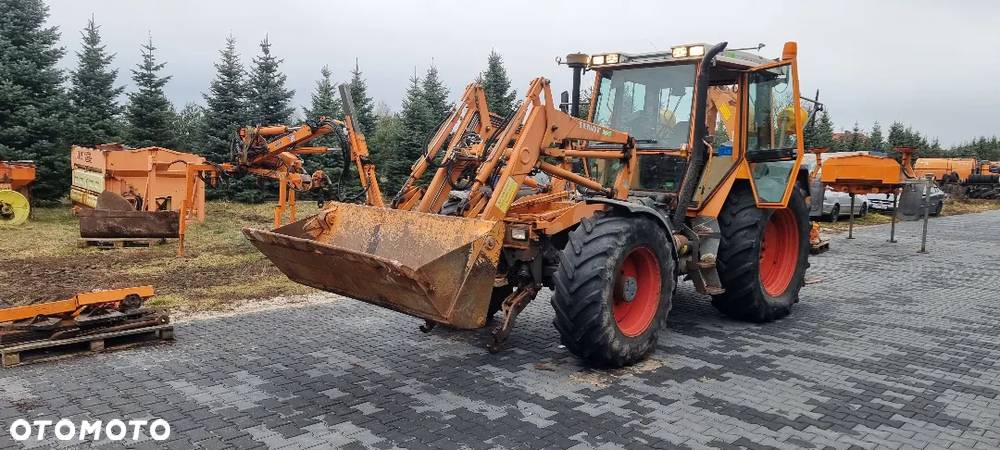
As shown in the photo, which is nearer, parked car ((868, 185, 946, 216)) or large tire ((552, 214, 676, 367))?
large tire ((552, 214, 676, 367))

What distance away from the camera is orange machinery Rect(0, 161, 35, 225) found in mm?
14070

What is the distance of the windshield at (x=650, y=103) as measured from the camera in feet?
23.1

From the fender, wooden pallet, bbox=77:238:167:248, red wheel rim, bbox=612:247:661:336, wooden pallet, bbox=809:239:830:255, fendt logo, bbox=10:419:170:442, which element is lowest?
fendt logo, bbox=10:419:170:442

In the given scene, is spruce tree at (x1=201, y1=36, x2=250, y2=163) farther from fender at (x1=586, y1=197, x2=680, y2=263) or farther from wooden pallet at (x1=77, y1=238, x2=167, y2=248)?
fender at (x1=586, y1=197, x2=680, y2=263)

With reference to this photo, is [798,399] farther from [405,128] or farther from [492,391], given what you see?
[405,128]

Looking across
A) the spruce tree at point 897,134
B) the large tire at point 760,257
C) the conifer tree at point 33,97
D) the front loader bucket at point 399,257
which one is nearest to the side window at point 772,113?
the large tire at point 760,257

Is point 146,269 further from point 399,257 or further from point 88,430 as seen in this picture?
point 88,430

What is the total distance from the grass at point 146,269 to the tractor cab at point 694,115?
462 centimetres

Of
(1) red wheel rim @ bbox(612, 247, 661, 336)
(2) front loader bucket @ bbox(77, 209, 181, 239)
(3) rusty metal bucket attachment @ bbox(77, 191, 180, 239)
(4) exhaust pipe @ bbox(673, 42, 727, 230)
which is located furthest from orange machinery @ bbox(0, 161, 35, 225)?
(4) exhaust pipe @ bbox(673, 42, 727, 230)

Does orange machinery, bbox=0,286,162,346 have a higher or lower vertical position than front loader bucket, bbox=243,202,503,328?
lower

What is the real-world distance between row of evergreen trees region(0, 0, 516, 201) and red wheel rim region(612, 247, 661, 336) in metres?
10.1

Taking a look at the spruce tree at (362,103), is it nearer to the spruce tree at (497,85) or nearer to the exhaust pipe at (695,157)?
the spruce tree at (497,85)

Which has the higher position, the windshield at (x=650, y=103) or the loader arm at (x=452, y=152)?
the windshield at (x=650, y=103)

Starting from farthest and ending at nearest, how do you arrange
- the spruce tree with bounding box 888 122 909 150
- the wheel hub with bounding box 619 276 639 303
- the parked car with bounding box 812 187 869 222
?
the spruce tree with bounding box 888 122 909 150
the parked car with bounding box 812 187 869 222
the wheel hub with bounding box 619 276 639 303
